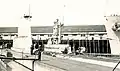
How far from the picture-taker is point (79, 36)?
5062 cm

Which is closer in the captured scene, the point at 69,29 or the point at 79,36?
the point at 79,36

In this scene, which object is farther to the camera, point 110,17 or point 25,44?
point 110,17

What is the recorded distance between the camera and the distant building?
4809 cm

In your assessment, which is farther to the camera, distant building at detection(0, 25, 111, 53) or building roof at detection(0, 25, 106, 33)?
building roof at detection(0, 25, 106, 33)

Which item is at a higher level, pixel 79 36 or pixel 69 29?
pixel 69 29

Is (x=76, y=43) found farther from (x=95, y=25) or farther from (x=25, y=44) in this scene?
(x=25, y=44)

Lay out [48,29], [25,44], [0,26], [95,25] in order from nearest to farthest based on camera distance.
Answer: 1. [25,44]
2. [95,25]
3. [48,29]
4. [0,26]

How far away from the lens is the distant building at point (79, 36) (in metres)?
48.1

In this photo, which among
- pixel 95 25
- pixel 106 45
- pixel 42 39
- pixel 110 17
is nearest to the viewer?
pixel 110 17

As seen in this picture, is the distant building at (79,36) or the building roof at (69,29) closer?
the distant building at (79,36)

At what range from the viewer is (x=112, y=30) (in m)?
30.6

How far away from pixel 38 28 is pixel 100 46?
840 inches

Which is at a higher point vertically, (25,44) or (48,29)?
(48,29)

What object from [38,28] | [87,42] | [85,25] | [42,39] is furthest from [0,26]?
[87,42]
